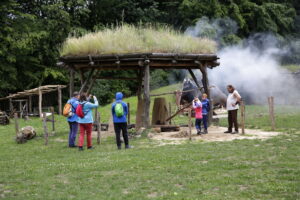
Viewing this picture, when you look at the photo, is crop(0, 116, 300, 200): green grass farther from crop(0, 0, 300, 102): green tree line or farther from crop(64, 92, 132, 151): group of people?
crop(0, 0, 300, 102): green tree line

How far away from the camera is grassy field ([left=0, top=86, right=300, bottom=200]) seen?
6371 mm

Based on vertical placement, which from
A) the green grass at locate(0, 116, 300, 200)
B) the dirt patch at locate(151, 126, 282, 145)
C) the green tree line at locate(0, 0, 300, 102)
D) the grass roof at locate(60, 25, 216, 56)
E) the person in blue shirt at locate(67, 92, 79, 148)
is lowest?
the green grass at locate(0, 116, 300, 200)

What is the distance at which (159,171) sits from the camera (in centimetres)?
790

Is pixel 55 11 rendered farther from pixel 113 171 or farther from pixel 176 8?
pixel 113 171

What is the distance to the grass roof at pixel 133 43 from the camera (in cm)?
1448

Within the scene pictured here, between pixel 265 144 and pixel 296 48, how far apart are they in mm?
29524

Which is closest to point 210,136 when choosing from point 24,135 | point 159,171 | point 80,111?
point 80,111

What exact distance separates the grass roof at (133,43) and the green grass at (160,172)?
4.21 meters

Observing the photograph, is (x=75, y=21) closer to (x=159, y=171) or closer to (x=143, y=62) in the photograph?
(x=143, y=62)

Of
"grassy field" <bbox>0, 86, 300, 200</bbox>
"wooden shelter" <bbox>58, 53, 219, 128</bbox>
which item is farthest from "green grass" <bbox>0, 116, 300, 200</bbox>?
"wooden shelter" <bbox>58, 53, 219, 128</bbox>

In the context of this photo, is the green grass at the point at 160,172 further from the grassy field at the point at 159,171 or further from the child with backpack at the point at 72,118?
the child with backpack at the point at 72,118

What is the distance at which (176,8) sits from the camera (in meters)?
38.2

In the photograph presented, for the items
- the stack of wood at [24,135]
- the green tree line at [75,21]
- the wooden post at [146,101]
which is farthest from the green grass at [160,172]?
the green tree line at [75,21]

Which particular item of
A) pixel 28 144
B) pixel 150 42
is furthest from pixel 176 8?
pixel 28 144
